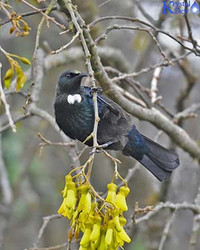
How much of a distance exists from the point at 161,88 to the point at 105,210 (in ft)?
18.4

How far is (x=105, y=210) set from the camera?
2145 mm

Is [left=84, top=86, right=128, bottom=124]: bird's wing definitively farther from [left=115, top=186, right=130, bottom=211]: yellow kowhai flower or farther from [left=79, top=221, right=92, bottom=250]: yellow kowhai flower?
[left=79, top=221, right=92, bottom=250]: yellow kowhai flower

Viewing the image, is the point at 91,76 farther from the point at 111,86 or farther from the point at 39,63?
the point at 39,63

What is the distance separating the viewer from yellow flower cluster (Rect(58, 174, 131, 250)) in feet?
6.73

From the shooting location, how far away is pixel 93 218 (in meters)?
2.05

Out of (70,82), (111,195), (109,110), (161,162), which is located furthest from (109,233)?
(161,162)

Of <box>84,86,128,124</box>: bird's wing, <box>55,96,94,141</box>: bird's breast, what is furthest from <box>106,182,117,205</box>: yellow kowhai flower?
<box>55,96,94,141</box>: bird's breast

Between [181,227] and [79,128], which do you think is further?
[181,227]

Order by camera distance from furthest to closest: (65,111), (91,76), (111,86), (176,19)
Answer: (176,19) < (65,111) < (111,86) < (91,76)

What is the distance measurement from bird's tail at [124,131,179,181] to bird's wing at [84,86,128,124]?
434 millimetres

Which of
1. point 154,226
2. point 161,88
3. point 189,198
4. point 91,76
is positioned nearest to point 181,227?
point 189,198

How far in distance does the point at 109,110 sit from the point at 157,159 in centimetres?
56

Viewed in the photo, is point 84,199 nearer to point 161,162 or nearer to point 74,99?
point 74,99

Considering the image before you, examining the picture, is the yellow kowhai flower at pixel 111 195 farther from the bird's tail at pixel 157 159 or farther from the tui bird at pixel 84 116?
the bird's tail at pixel 157 159
